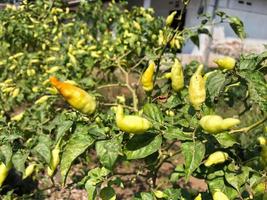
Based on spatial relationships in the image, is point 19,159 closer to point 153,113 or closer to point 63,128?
point 63,128

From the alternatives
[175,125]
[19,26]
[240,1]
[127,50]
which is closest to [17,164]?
[175,125]

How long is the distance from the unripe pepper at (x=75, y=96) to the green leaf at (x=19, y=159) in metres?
0.36

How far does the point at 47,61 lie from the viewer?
4219mm

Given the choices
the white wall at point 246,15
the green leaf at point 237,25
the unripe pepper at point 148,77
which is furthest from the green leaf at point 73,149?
the white wall at point 246,15

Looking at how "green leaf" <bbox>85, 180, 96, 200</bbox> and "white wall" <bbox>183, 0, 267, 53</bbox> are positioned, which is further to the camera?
"white wall" <bbox>183, 0, 267, 53</bbox>

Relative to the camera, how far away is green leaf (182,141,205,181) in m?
1.33

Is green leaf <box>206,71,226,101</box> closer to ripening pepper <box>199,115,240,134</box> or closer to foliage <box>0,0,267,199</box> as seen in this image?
foliage <box>0,0,267,199</box>

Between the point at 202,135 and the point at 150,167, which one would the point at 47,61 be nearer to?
the point at 150,167

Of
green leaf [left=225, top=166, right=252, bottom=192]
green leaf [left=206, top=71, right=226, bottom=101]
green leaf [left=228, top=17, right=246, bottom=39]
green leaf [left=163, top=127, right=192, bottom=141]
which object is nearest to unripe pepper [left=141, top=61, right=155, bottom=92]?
green leaf [left=206, top=71, right=226, bottom=101]

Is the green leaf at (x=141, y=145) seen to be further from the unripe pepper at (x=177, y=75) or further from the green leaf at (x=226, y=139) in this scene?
the unripe pepper at (x=177, y=75)

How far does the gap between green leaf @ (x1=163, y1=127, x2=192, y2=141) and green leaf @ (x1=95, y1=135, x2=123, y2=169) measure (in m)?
0.15

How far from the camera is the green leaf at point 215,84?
5.05 ft

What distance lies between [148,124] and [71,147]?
280mm

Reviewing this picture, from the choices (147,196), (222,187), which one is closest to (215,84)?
(222,187)
